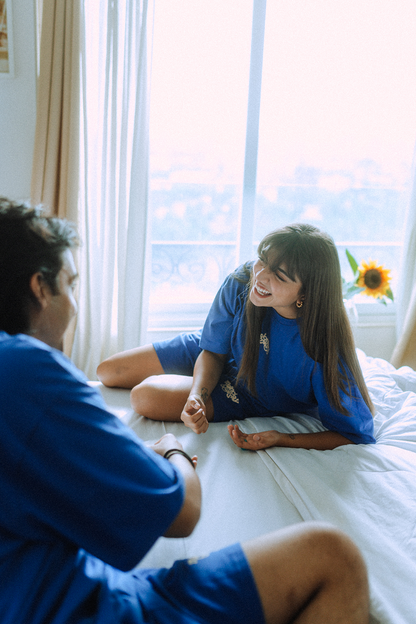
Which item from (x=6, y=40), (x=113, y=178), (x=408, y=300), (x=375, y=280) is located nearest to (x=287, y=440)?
(x=375, y=280)

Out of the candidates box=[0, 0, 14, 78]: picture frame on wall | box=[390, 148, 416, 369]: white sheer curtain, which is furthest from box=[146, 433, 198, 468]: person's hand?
box=[390, 148, 416, 369]: white sheer curtain

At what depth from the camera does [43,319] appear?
2.64 ft

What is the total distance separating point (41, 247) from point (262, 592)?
645 mm

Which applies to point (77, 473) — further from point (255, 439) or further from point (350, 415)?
point (350, 415)

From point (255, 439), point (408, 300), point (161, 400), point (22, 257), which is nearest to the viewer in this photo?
point (22, 257)

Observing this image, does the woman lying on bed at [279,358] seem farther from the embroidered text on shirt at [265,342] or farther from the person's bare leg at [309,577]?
the person's bare leg at [309,577]

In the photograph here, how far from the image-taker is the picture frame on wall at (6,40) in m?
2.20

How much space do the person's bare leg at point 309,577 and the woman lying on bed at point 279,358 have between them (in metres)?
0.59

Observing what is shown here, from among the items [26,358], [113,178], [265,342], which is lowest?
[265,342]

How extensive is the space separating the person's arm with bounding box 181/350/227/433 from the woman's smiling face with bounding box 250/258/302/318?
346 millimetres

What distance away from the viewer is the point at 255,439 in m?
1.40

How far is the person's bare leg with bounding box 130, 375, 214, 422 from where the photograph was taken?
1578 mm

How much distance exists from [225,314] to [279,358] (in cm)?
26

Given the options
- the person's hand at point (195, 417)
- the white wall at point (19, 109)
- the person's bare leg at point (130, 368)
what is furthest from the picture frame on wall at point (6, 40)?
the person's hand at point (195, 417)
